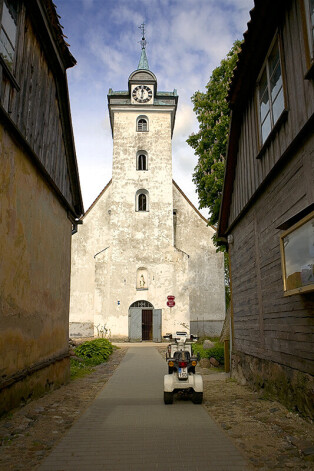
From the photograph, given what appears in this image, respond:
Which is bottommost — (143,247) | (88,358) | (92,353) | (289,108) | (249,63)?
(88,358)

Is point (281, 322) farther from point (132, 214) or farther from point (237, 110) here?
point (132, 214)

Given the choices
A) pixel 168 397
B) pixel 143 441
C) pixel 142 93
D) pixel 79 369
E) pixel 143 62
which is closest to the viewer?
pixel 143 441

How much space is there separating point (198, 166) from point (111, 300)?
14092 mm

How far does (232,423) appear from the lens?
616 cm

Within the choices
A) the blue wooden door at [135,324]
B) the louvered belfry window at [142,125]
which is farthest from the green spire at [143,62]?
the blue wooden door at [135,324]

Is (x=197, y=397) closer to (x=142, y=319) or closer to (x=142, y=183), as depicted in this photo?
(x=142, y=319)

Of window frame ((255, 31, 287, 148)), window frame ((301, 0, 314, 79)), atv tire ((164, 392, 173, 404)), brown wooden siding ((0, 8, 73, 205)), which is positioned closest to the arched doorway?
brown wooden siding ((0, 8, 73, 205))

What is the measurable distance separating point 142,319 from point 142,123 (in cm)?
1570

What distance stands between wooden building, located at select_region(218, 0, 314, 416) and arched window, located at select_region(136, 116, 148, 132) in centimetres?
2312

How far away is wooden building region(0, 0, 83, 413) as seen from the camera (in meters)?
6.59

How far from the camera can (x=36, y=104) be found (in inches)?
324

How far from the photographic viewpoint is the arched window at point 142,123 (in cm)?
3269

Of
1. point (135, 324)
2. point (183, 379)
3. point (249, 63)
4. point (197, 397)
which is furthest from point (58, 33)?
point (135, 324)

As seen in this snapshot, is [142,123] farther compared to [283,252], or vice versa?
[142,123]
